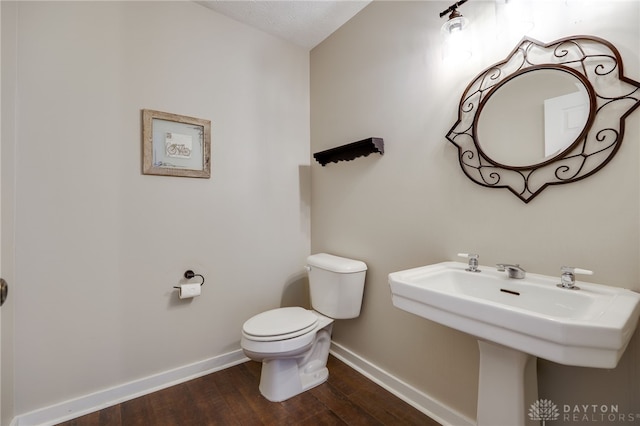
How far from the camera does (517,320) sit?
764mm

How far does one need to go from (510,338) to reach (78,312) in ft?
6.54

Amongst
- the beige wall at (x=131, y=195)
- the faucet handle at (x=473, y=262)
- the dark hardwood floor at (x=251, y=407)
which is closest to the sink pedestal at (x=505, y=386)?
the faucet handle at (x=473, y=262)

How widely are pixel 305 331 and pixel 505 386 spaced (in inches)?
38.6

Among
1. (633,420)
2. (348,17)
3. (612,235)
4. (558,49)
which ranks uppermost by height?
(348,17)

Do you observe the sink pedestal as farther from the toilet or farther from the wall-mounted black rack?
the wall-mounted black rack

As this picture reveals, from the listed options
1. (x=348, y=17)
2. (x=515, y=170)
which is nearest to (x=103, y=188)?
(x=348, y=17)

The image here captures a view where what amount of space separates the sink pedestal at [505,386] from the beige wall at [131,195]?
1.51 meters

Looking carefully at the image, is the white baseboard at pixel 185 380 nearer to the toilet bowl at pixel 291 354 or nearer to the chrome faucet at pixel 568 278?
the toilet bowl at pixel 291 354

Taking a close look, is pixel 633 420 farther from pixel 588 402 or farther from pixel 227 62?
pixel 227 62

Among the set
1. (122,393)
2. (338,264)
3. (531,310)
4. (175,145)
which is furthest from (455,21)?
(122,393)

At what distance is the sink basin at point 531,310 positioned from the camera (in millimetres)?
685

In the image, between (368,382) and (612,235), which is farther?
(368,382)

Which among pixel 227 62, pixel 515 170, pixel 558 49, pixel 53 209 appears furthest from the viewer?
pixel 227 62

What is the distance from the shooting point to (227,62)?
1.94 m
